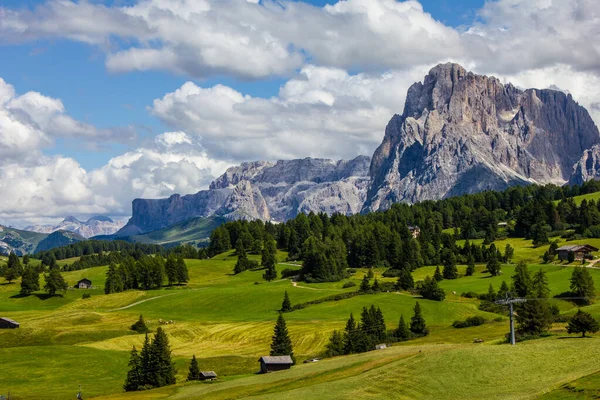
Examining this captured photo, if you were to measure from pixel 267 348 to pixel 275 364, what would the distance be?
73.4ft

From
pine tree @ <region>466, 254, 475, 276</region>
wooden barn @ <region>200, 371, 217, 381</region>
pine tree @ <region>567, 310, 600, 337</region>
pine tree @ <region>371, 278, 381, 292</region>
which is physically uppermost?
pine tree @ <region>466, 254, 475, 276</region>

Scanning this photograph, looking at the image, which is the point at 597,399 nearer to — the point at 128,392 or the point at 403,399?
the point at 403,399

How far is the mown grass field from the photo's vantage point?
236 feet

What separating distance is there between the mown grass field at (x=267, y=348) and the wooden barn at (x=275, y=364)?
6.90 ft

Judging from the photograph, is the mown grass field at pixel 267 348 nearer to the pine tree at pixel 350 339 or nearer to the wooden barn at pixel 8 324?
the wooden barn at pixel 8 324

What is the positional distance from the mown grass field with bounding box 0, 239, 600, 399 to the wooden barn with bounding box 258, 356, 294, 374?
2.10m

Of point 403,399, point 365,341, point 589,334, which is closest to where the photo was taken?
point 403,399

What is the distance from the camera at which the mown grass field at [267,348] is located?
236 ft

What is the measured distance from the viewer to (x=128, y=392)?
95.9m

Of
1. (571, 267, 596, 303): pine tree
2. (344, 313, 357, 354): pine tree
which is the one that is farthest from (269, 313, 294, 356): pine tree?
(571, 267, 596, 303): pine tree

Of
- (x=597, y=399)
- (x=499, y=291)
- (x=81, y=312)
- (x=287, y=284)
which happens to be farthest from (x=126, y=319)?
(x=597, y=399)

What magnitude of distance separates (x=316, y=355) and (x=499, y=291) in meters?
53.4

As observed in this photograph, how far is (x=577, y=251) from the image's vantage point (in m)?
185

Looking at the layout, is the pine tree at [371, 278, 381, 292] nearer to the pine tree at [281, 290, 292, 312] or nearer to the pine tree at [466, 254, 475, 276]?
the pine tree at [281, 290, 292, 312]
